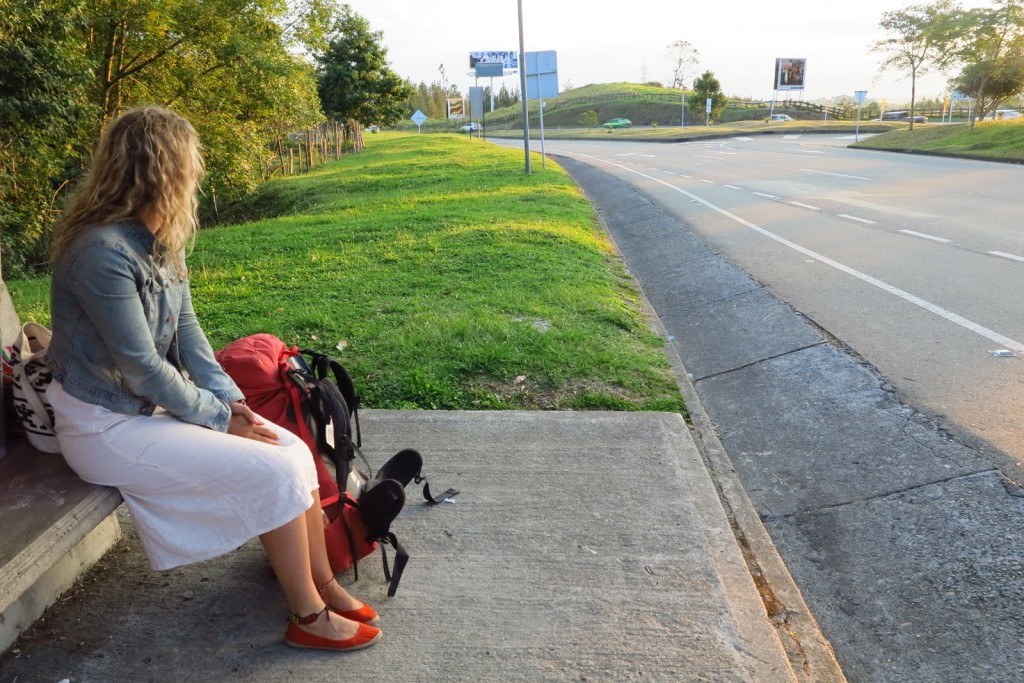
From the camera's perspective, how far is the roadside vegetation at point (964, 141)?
2558cm

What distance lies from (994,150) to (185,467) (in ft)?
95.7

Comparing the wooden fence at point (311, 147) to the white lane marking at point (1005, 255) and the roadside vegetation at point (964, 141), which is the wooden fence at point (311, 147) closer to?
the roadside vegetation at point (964, 141)

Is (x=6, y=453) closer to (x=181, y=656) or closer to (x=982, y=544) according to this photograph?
(x=181, y=656)

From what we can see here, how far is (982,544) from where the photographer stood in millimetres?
3488

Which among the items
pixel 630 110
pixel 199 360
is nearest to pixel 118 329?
pixel 199 360

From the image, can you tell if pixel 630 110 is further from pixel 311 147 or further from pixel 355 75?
pixel 311 147

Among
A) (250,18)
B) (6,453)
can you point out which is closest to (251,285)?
(6,453)

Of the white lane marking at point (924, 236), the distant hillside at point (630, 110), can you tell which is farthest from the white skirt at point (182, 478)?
the distant hillside at point (630, 110)

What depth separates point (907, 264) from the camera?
29.1 ft

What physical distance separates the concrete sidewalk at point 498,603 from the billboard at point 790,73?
82.0 meters

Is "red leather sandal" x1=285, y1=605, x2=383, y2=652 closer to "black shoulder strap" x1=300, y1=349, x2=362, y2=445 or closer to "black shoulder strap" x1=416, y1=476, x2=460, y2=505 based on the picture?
"black shoulder strap" x1=300, y1=349, x2=362, y2=445

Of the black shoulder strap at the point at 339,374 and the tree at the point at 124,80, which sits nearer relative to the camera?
the black shoulder strap at the point at 339,374

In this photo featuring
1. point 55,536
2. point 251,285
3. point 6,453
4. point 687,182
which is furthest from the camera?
point 687,182

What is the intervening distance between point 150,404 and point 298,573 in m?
0.74
